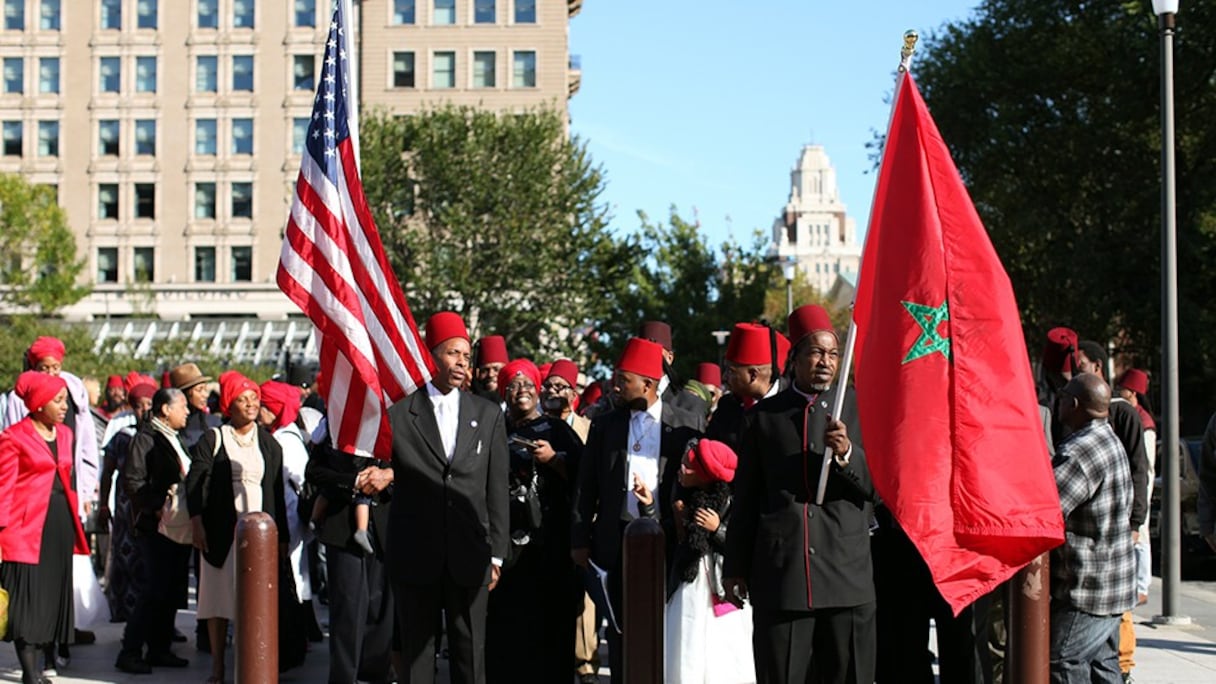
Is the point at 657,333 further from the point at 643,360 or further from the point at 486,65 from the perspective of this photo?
the point at 486,65

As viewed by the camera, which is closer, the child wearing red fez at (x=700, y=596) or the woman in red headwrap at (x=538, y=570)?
the child wearing red fez at (x=700, y=596)

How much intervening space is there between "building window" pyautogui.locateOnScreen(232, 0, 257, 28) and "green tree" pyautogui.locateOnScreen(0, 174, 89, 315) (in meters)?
12.6

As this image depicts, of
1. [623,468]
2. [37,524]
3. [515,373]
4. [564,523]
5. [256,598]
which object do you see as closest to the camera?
[256,598]

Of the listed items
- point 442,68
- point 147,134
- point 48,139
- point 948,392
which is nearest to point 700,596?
point 948,392

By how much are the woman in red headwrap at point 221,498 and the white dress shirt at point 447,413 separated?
2.45 m

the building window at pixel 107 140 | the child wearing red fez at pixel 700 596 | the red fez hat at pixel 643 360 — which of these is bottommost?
the child wearing red fez at pixel 700 596

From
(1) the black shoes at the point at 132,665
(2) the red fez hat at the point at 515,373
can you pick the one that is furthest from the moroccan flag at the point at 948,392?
Answer: (1) the black shoes at the point at 132,665

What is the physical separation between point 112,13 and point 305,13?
30.6 feet

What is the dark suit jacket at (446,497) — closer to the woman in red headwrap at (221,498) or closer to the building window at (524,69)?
the woman in red headwrap at (221,498)

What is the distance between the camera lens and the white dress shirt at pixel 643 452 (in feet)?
30.6

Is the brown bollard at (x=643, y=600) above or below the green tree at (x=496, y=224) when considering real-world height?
below

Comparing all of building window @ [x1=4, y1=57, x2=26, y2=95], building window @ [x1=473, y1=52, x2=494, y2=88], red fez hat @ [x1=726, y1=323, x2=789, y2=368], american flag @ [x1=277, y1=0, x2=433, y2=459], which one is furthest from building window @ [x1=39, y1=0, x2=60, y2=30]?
red fez hat @ [x1=726, y1=323, x2=789, y2=368]

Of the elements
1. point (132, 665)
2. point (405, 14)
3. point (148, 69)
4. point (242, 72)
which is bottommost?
point (132, 665)

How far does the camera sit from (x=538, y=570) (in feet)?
32.7
